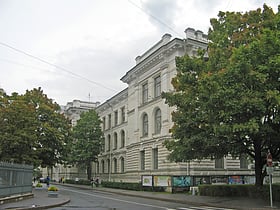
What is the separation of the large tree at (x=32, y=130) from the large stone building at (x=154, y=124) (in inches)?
360

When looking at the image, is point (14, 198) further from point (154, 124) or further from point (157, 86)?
point (157, 86)

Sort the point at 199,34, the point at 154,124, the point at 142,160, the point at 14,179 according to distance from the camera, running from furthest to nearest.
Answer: the point at 142,160, the point at 154,124, the point at 199,34, the point at 14,179

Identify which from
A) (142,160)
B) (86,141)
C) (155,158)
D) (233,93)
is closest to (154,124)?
(155,158)

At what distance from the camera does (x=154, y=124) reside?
41.4m

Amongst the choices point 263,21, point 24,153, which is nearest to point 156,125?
point 24,153

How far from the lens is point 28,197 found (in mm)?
23812

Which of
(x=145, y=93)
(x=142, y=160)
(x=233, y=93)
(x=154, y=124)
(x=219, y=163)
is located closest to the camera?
(x=233, y=93)

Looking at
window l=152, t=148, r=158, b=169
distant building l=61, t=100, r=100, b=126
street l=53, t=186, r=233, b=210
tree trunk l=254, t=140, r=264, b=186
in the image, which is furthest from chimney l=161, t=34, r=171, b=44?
distant building l=61, t=100, r=100, b=126

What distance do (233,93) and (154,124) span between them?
78.8ft

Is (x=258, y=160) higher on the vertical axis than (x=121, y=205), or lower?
higher

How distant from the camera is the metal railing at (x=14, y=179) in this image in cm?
1907

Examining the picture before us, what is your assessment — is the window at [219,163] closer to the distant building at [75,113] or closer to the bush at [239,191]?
the bush at [239,191]

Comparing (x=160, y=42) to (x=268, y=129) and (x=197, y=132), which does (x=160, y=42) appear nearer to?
(x=197, y=132)

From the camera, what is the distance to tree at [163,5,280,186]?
58.1ft
